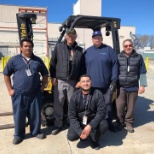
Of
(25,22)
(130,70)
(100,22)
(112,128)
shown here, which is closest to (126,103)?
(112,128)

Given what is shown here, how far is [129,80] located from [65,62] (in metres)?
1.31

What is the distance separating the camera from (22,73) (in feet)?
11.4

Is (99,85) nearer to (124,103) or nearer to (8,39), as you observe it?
(124,103)

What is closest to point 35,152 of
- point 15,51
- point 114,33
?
point 114,33

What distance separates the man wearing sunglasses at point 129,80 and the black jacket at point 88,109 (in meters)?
0.84

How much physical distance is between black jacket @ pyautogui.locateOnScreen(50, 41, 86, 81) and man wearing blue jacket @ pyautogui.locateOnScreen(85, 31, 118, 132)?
0.19 meters

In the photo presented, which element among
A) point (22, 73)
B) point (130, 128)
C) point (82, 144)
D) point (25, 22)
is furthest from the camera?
point (25, 22)

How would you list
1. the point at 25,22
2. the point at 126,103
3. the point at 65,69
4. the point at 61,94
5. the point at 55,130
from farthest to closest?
the point at 25,22
the point at 126,103
the point at 55,130
the point at 61,94
the point at 65,69

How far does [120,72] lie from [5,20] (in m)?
33.7

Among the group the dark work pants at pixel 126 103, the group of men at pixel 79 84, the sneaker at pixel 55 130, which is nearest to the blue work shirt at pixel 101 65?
the group of men at pixel 79 84

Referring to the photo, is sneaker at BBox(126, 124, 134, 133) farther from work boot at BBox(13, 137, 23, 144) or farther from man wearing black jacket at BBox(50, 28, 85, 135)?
work boot at BBox(13, 137, 23, 144)

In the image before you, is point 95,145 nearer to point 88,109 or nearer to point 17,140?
point 88,109

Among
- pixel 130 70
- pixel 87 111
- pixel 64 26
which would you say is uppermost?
pixel 64 26

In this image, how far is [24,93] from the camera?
140 inches
